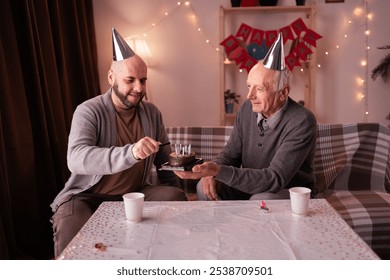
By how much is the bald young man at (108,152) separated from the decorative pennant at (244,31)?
1856 millimetres

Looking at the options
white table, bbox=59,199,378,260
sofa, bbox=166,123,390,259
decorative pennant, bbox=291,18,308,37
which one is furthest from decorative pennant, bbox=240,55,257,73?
white table, bbox=59,199,378,260

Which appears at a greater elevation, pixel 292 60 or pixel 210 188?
pixel 292 60

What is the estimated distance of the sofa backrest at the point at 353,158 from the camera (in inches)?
90.9

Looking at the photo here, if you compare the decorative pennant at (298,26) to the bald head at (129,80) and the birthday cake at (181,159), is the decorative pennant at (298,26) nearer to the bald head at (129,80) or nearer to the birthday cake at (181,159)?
the bald head at (129,80)

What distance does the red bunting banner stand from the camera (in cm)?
351

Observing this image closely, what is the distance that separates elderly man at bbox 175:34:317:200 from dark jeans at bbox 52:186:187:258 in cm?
17

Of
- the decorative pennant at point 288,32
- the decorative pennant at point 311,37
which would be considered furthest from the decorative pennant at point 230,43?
the decorative pennant at point 311,37

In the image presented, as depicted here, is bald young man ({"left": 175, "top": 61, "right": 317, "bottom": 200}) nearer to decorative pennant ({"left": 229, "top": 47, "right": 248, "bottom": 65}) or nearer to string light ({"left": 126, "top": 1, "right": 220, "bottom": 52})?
decorative pennant ({"left": 229, "top": 47, "right": 248, "bottom": 65})

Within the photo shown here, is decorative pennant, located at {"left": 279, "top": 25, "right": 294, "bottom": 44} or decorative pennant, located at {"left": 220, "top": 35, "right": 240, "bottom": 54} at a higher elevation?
decorative pennant, located at {"left": 279, "top": 25, "right": 294, "bottom": 44}

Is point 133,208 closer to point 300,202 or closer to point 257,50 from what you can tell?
point 300,202

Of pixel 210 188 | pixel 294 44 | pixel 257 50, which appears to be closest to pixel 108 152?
pixel 210 188

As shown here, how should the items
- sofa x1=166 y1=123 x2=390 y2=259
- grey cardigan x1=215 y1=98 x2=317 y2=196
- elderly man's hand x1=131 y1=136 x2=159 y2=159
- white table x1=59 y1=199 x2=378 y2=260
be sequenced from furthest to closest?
sofa x1=166 y1=123 x2=390 y2=259
grey cardigan x1=215 y1=98 x2=317 y2=196
elderly man's hand x1=131 y1=136 x2=159 y2=159
white table x1=59 y1=199 x2=378 y2=260

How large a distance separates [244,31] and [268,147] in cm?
199

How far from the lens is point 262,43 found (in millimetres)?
3609
